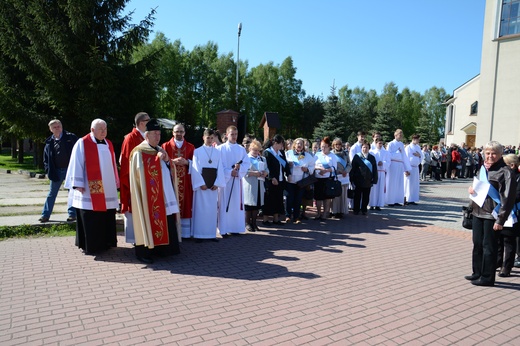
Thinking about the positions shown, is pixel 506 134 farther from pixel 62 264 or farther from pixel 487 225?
pixel 62 264

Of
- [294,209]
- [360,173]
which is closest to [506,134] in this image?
[360,173]

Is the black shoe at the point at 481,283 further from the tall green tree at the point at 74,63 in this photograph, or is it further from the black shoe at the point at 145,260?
the tall green tree at the point at 74,63

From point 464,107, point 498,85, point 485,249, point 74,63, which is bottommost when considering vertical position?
point 485,249

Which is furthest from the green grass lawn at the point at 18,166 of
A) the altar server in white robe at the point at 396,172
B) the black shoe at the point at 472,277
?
Answer: the black shoe at the point at 472,277

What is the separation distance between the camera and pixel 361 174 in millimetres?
10570

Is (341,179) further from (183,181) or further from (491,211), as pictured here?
(491,211)

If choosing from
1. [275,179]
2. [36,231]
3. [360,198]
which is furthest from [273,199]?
[36,231]

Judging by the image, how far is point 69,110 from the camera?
15.4m

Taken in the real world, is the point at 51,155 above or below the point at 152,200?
above

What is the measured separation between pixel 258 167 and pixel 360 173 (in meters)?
3.45

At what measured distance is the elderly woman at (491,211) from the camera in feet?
16.9

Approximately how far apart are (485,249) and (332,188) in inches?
175

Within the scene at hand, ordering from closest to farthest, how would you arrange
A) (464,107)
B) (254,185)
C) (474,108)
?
(254,185), (474,108), (464,107)

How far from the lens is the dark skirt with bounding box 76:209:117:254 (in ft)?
20.7
